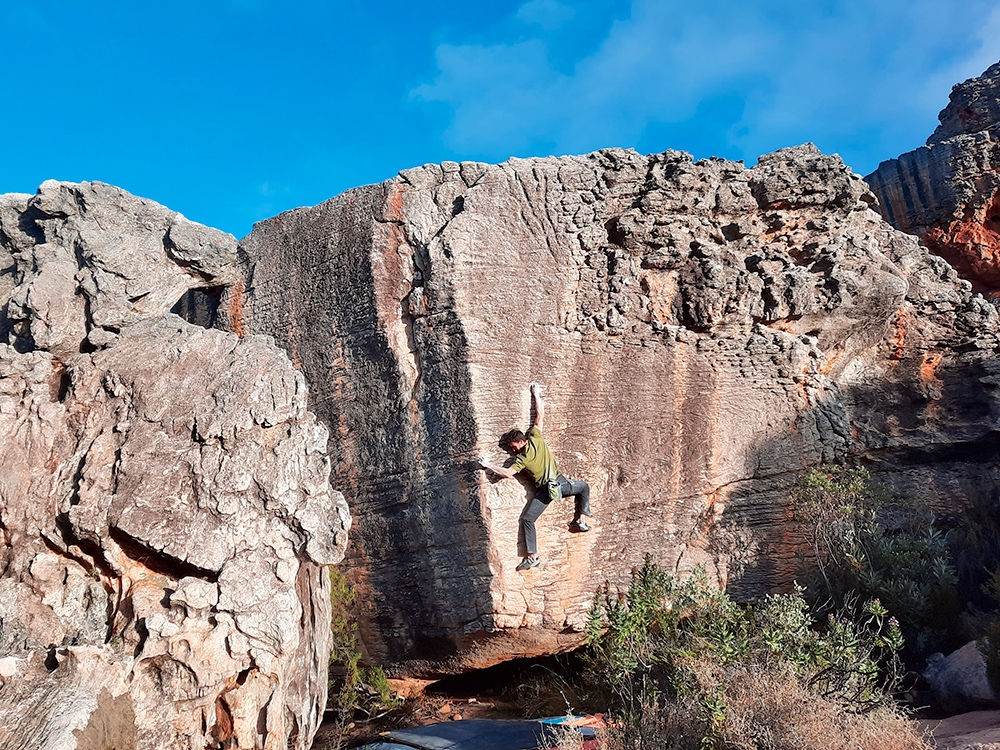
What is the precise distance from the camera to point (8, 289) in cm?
694

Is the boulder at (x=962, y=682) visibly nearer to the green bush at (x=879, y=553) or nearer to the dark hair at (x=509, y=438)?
the green bush at (x=879, y=553)

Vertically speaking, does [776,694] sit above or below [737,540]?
below

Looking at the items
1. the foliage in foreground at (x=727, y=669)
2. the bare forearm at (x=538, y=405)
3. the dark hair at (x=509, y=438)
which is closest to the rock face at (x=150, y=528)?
the dark hair at (x=509, y=438)

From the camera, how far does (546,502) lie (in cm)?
650

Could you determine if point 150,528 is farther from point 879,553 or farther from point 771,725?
point 879,553

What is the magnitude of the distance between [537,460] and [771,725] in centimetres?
261

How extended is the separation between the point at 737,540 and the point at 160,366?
5251 mm

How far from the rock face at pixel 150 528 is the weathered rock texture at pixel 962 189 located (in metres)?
10.4

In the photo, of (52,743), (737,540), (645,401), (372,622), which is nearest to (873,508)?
(737,540)

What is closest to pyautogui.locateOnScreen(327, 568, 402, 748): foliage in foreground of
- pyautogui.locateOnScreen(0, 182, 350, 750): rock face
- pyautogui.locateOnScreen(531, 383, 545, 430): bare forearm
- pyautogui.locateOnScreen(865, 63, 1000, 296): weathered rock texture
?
pyautogui.locateOnScreen(0, 182, 350, 750): rock face

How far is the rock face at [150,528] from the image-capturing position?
14.8 ft

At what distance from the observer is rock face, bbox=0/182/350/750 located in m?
4.50

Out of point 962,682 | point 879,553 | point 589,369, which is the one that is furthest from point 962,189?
point 962,682

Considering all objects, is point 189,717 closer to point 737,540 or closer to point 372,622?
point 372,622
